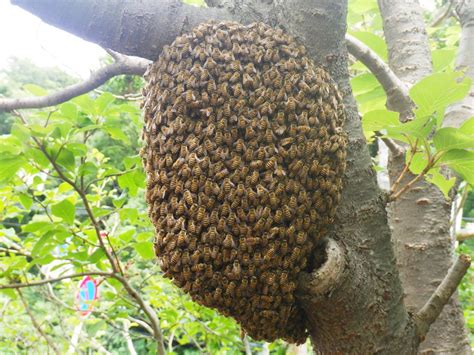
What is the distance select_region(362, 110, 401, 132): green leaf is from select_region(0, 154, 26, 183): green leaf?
1.05 m

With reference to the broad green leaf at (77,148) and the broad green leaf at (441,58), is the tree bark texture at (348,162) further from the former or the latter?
the broad green leaf at (441,58)

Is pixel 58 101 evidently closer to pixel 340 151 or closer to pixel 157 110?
pixel 157 110

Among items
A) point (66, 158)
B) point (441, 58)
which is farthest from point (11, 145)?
point (441, 58)

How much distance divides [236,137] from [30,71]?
17.7 m

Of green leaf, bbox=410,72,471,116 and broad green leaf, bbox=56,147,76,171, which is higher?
green leaf, bbox=410,72,471,116

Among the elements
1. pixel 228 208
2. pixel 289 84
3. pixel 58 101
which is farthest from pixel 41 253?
pixel 289 84

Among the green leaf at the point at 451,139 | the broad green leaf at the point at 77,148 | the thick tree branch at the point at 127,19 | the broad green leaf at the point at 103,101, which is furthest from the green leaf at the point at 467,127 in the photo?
the broad green leaf at the point at 77,148

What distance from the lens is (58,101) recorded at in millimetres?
1223

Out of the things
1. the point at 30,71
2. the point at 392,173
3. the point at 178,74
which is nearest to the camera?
the point at 178,74

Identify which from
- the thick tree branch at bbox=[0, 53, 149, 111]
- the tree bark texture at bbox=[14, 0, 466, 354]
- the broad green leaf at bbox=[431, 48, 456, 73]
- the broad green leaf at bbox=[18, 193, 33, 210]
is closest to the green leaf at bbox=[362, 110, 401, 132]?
the tree bark texture at bbox=[14, 0, 466, 354]

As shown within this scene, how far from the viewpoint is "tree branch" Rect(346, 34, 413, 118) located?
1435 millimetres

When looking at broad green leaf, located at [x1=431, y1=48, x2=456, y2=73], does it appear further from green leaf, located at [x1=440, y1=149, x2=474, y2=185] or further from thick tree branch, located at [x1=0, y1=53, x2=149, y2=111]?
thick tree branch, located at [x1=0, y1=53, x2=149, y2=111]

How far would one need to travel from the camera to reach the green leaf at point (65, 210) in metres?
1.68

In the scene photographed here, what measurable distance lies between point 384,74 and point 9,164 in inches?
47.1
